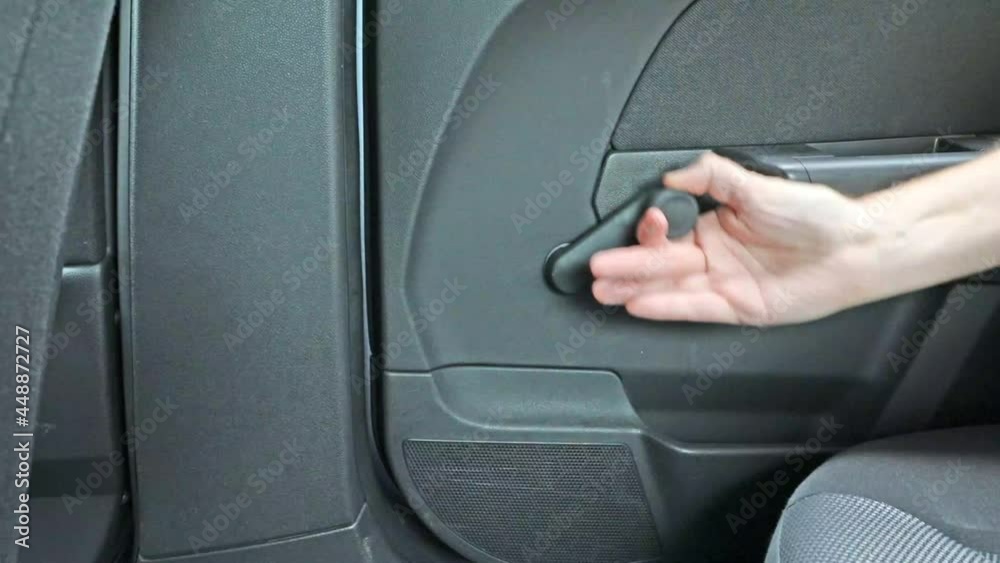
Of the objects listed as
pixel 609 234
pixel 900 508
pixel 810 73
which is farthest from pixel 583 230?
pixel 900 508

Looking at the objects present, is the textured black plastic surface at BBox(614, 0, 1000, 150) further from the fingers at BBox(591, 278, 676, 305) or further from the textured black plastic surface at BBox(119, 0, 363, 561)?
the textured black plastic surface at BBox(119, 0, 363, 561)

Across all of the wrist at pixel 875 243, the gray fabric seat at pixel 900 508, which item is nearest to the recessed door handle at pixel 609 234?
the wrist at pixel 875 243

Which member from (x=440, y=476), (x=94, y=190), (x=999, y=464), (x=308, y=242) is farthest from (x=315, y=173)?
(x=999, y=464)

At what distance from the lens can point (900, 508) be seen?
0.79m

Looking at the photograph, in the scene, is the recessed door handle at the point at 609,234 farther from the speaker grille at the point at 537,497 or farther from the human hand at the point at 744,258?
the speaker grille at the point at 537,497

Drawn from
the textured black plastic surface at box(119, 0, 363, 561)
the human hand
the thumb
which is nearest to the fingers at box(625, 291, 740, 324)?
the human hand

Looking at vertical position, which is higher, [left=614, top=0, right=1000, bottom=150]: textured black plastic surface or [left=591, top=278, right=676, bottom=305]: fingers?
[left=614, top=0, right=1000, bottom=150]: textured black plastic surface

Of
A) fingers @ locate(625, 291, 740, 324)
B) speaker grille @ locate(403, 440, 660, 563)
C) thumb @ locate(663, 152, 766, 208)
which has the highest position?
thumb @ locate(663, 152, 766, 208)

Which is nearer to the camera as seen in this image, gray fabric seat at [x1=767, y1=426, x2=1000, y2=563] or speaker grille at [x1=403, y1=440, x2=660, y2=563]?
gray fabric seat at [x1=767, y1=426, x2=1000, y2=563]

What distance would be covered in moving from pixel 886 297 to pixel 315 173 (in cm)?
61

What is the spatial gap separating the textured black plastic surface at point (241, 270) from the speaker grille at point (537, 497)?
0.13 metres

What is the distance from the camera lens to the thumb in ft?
2.86

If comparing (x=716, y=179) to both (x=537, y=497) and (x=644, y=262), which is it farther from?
(x=537, y=497)

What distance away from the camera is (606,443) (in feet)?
3.16
